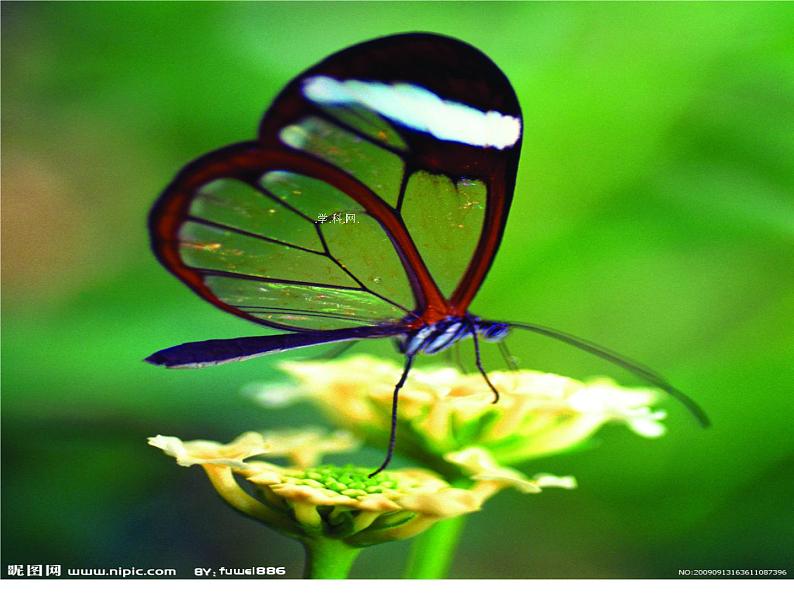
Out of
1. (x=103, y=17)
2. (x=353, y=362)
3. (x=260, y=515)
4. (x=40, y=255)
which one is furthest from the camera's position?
(x=103, y=17)

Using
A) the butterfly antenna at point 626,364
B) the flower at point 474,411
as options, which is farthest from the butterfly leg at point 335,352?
the butterfly antenna at point 626,364

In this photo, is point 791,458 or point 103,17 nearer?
point 791,458

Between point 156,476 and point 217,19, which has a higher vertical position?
point 217,19

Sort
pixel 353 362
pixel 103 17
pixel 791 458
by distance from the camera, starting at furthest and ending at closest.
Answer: pixel 103 17
pixel 791 458
pixel 353 362

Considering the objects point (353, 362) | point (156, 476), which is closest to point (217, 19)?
point (353, 362)

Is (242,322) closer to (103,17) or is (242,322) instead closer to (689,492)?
(103,17)

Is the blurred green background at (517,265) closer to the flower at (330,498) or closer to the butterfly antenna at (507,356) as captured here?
the butterfly antenna at (507,356)

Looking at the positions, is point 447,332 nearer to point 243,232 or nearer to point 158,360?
point 243,232

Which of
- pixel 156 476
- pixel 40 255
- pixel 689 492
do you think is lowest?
pixel 156 476

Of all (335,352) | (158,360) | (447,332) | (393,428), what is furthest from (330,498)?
(335,352)
